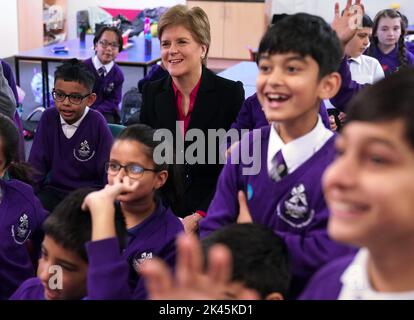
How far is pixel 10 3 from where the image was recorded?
302 inches

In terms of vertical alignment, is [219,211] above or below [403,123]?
below

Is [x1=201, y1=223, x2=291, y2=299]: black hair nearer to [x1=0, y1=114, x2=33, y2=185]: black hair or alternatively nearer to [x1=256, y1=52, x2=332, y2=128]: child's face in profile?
[x1=256, y1=52, x2=332, y2=128]: child's face in profile

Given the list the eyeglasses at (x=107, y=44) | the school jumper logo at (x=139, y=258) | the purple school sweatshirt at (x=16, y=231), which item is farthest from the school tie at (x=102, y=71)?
the school jumper logo at (x=139, y=258)

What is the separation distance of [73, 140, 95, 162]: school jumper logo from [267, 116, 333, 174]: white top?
1.35 metres

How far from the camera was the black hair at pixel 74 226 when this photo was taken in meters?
1.29

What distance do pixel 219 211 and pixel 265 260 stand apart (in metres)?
0.31

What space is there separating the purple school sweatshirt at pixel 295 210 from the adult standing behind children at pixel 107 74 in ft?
8.94

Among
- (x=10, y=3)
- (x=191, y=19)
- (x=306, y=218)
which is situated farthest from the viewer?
(x=10, y=3)

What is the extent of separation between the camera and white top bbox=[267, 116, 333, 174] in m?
1.27

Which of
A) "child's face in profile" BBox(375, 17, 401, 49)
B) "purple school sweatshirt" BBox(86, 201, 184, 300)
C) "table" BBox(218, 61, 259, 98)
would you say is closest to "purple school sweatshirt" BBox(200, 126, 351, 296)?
"purple school sweatshirt" BBox(86, 201, 184, 300)

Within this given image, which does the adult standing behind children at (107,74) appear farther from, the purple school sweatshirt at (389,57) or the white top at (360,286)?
the white top at (360,286)

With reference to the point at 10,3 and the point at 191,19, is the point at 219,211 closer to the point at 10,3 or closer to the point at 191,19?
the point at 191,19

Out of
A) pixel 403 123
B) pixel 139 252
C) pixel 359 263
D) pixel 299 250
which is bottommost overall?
pixel 139 252
